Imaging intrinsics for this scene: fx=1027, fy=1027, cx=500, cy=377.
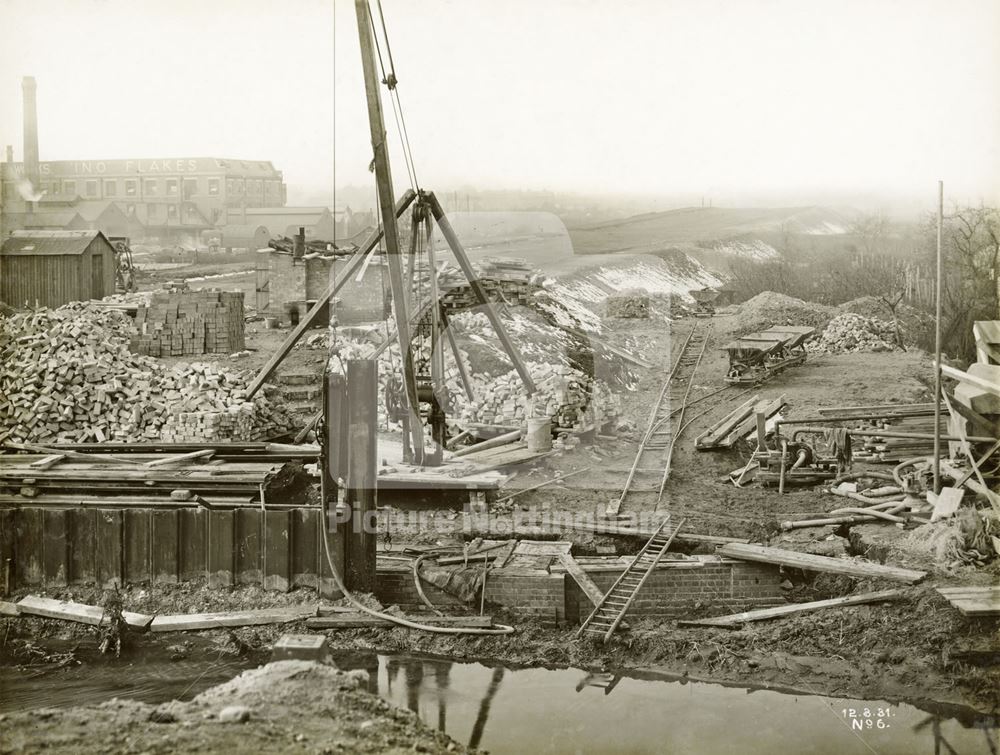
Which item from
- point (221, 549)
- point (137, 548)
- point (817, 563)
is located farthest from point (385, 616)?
point (817, 563)

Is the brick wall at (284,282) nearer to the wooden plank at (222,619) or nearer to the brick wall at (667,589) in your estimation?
the wooden plank at (222,619)

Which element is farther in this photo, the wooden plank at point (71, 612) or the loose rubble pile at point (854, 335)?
the loose rubble pile at point (854, 335)

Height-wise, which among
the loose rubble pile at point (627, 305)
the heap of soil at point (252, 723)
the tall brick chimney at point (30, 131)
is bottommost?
the heap of soil at point (252, 723)

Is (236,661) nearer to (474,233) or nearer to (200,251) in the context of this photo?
(200,251)

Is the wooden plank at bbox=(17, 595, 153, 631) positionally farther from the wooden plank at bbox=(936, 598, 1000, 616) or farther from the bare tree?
the bare tree

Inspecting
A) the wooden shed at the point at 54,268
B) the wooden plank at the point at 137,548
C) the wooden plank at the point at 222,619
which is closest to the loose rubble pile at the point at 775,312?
the wooden plank at the point at 222,619

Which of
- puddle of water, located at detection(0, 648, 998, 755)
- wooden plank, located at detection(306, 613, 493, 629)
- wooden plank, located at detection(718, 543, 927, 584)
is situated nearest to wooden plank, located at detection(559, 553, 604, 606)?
puddle of water, located at detection(0, 648, 998, 755)

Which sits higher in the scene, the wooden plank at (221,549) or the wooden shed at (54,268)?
the wooden shed at (54,268)

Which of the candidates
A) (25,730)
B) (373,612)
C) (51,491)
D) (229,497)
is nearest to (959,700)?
(373,612)
